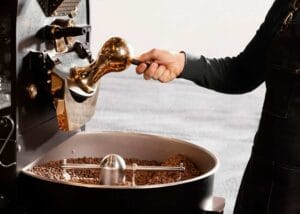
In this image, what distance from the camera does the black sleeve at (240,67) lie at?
3.73ft

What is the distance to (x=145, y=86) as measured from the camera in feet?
14.9

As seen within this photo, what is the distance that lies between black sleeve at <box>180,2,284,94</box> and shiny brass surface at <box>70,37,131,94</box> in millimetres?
212

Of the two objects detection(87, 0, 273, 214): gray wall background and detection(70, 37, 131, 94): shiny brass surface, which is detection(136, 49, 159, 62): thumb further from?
detection(87, 0, 273, 214): gray wall background

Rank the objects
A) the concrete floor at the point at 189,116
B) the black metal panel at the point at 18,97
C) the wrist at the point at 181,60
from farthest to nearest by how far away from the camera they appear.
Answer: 1. the concrete floor at the point at 189,116
2. the wrist at the point at 181,60
3. the black metal panel at the point at 18,97

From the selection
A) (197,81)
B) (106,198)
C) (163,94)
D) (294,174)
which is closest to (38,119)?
(106,198)

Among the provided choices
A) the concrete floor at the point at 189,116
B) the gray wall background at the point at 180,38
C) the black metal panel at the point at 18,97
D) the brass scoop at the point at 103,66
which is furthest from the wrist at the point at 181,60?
the gray wall background at the point at 180,38

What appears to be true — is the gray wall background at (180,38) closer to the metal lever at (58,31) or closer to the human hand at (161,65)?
the human hand at (161,65)

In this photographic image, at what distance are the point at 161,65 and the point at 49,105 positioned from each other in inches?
8.6

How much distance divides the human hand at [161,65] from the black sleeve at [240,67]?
3cm

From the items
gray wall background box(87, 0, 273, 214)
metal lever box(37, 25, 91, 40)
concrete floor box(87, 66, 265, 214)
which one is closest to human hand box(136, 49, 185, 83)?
metal lever box(37, 25, 91, 40)

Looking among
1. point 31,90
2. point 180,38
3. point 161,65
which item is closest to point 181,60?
point 161,65

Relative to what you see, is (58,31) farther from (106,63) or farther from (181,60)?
(181,60)

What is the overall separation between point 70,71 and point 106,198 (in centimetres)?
23

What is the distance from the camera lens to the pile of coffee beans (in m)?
0.96
